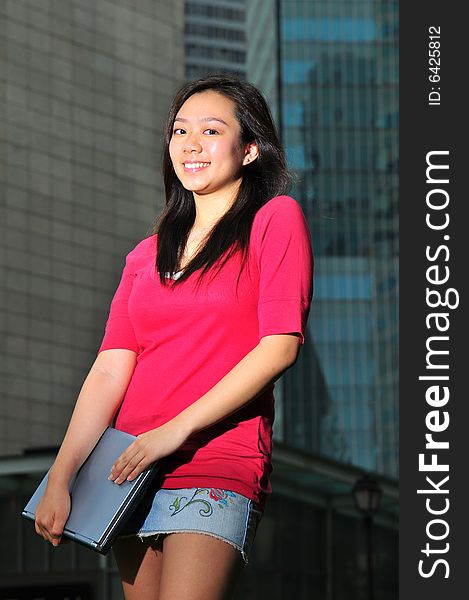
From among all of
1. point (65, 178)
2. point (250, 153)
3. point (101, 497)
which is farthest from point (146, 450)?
point (65, 178)

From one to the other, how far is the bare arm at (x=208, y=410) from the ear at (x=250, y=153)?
0.72 meters

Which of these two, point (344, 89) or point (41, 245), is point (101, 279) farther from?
point (344, 89)

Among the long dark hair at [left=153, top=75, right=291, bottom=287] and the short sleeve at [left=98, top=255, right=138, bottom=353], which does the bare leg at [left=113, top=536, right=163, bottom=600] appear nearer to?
the short sleeve at [left=98, top=255, right=138, bottom=353]

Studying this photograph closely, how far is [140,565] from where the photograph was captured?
3.49 meters

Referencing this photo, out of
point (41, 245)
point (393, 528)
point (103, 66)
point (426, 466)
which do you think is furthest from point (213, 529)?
point (103, 66)

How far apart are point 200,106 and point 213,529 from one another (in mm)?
1265

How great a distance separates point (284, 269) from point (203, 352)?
12.0 inches

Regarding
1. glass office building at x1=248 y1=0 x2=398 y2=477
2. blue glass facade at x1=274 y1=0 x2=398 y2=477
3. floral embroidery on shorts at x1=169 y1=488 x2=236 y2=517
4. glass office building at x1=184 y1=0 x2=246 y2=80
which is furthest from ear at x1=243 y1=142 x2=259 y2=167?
glass office building at x1=184 y1=0 x2=246 y2=80

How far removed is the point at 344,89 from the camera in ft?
332

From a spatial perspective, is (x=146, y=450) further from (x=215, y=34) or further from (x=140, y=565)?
(x=215, y=34)

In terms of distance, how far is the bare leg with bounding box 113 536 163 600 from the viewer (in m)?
3.47

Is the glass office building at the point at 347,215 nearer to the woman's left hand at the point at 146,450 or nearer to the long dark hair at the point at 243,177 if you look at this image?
the long dark hair at the point at 243,177

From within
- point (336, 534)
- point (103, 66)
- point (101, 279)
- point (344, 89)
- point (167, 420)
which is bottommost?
point (167, 420)

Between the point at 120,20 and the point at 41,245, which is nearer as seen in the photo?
the point at 41,245
